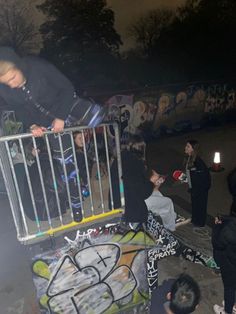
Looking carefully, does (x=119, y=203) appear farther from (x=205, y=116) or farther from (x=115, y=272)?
(x=205, y=116)

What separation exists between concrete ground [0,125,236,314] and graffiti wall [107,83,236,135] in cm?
227

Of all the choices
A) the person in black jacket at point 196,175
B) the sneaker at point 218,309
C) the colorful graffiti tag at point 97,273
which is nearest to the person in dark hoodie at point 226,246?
the sneaker at point 218,309

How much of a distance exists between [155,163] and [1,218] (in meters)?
5.22

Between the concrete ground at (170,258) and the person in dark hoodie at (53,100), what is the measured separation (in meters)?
1.47

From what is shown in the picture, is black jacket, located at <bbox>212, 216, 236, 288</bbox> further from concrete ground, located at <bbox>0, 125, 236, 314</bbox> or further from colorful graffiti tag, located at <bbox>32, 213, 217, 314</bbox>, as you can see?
concrete ground, located at <bbox>0, 125, 236, 314</bbox>

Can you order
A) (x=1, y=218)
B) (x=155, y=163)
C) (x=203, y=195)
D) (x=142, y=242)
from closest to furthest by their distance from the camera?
(x=142, y=242)
(x=203, y=195)
(x=1, y=218)
(x=155, y=163)

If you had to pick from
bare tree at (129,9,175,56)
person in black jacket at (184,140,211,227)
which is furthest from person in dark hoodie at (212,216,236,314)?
bare tree at (129,9,175,56)

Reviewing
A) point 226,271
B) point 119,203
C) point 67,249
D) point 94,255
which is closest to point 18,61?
point 119,203

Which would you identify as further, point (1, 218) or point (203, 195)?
point (1, 218)

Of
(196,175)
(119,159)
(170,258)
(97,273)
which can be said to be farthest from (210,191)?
(119,159)

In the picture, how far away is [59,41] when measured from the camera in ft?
102

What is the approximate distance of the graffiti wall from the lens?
12.7 m

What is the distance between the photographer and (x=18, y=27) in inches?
1169

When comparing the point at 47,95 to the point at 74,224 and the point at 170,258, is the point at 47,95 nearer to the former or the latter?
the point at 74,224
